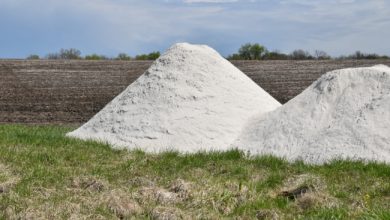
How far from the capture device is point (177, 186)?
8.38m

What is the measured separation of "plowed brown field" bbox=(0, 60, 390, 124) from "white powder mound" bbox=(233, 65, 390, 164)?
1235 cm

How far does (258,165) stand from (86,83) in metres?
25.7

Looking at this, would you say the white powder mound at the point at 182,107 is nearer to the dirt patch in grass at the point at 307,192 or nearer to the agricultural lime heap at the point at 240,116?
the agricultural lime heap at the point at 240,116

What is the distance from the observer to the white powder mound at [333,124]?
37.4 ft

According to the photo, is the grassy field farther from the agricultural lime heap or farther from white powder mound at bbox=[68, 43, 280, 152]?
white powder mound at bbox=[68, 43, 280, 152]

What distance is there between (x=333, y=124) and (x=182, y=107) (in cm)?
339

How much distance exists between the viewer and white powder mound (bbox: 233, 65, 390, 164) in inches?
449

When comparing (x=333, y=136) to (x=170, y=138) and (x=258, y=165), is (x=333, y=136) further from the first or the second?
(x=170, y=138)

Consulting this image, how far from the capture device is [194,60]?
15414 millimetres

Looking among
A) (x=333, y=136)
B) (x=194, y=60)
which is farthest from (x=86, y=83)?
(x=333, y=136)

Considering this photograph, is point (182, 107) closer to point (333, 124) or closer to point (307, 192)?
point (333, 124)

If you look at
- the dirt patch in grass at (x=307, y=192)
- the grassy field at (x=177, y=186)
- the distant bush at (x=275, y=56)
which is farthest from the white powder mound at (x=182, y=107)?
the distant bush at (x=275, y=56)

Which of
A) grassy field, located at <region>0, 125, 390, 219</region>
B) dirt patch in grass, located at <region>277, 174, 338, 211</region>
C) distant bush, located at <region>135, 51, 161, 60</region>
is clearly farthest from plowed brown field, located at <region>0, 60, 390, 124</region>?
dirt patch in grass, located at <region>277, 174, 338, 211</region>

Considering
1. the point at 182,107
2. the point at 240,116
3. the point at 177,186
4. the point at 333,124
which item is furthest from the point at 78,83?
the point at 177,186
